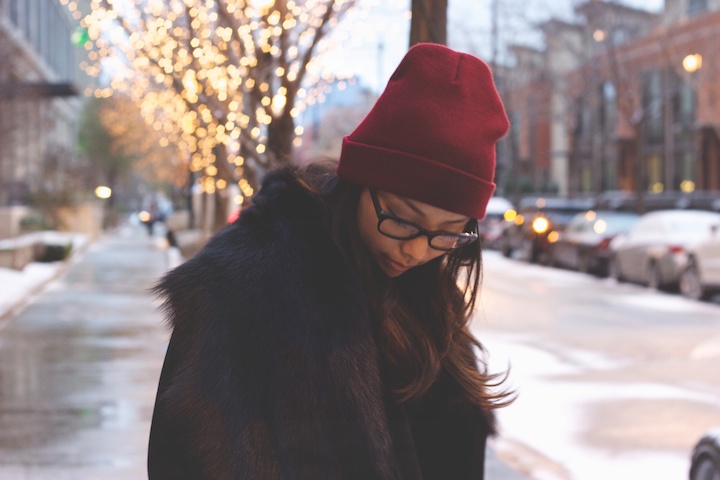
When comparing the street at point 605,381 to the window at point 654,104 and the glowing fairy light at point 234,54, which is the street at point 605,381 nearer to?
the glowing fairy light at point 234,54

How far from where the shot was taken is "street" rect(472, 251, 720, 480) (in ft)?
22.7

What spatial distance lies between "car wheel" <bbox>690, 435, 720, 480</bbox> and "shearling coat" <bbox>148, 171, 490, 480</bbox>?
327cm

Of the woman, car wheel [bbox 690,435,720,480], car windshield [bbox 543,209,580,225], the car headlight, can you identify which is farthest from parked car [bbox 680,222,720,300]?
the woman

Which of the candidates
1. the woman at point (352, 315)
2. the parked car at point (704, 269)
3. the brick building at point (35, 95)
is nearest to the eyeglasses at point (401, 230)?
the woman at point (352, 315)

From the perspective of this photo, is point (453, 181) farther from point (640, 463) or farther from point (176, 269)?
point (640, 463)

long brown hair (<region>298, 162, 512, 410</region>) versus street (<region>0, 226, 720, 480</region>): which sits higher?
long brown hair (<region>298, 162, 512, 410</region>)

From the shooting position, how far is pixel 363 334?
208cm

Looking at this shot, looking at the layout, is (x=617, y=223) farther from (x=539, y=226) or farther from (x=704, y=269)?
(x=704, y=269)

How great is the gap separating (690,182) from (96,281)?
31.3 m

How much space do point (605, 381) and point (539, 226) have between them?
18693 millimetres

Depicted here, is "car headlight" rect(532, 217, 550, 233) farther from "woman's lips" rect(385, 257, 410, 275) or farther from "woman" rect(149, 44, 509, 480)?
"woman's lips" rect(385, 257, 410, 275)

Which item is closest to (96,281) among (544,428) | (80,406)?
(80,406)

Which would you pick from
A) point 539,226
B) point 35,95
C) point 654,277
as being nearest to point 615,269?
point 654,277

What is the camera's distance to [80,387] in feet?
29.9
